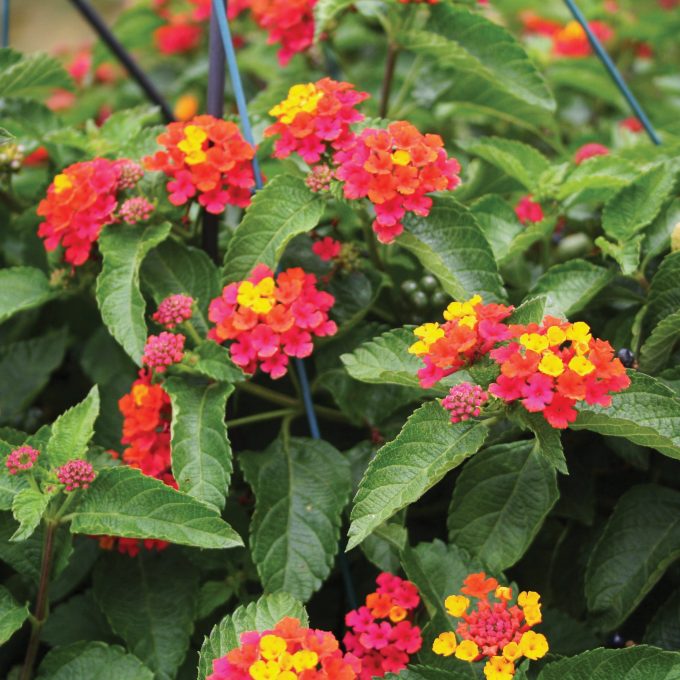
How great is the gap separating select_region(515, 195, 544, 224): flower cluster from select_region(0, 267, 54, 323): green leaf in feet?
2.43

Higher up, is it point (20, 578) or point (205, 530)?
point (205, 530)

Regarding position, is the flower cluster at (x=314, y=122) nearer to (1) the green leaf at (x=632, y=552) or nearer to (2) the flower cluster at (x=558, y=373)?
(2) the flower cluster at (x=558, y=373)

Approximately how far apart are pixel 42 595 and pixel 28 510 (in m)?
0.17

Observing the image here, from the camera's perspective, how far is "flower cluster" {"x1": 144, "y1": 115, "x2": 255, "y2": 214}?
1335 millimetres

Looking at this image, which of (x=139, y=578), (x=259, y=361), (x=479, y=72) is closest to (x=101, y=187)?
(x=259, y=361)

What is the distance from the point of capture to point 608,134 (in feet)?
7.03

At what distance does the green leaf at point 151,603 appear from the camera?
1.28 metres

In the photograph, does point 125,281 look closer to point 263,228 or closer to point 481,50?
point 263,228

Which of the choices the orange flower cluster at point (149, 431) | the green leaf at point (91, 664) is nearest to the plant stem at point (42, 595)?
the green leaf at point (91, 664)

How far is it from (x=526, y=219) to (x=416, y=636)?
0.69 metres

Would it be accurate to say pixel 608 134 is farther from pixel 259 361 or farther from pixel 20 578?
pixel 20 578

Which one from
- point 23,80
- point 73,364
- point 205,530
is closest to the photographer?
point 205,530

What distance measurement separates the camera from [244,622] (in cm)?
113

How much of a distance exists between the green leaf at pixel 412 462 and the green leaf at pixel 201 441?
188mm
